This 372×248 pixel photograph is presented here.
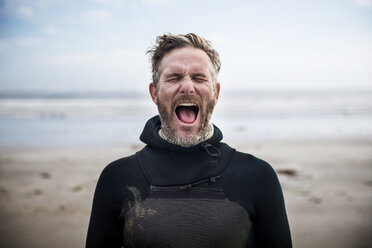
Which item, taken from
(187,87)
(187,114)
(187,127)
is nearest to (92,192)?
(187,114)

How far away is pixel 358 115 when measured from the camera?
64.1 ft

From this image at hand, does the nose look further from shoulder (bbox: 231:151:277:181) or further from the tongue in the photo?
shoulder (bbox: 231:151:277:181)

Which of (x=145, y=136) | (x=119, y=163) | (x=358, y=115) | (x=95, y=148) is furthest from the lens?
(x=358, y=115)

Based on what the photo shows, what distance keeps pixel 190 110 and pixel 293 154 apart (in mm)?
7755

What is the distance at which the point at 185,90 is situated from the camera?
→ 206 cm

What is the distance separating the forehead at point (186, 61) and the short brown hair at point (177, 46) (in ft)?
0.11

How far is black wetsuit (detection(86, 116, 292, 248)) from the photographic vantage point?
1740 millimetres

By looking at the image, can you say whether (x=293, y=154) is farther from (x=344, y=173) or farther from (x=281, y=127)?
(x=281, y=127)

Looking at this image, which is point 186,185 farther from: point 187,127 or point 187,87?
point 187,87

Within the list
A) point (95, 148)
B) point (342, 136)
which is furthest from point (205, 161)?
point (342, 136)

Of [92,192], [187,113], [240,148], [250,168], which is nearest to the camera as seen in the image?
[250,168]

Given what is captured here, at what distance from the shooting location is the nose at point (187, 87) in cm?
205

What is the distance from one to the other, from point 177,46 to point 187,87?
0.95 ft

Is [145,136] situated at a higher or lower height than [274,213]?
higher
